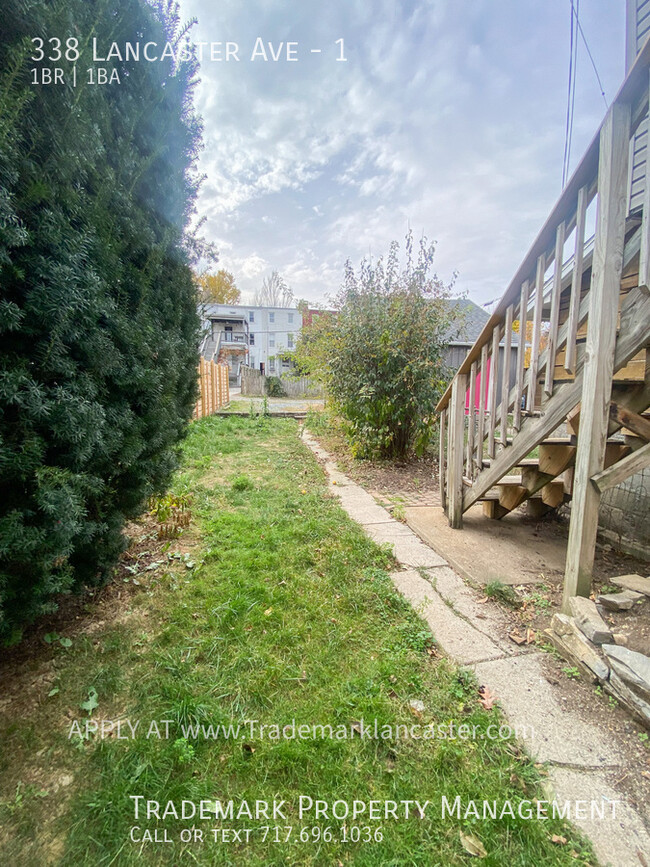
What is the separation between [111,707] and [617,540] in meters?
3.55

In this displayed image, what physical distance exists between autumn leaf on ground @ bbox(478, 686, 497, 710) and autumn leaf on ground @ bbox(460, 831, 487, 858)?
466mm

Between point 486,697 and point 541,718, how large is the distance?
0.62ft

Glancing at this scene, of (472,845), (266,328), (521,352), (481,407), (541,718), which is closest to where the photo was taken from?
(472,845)

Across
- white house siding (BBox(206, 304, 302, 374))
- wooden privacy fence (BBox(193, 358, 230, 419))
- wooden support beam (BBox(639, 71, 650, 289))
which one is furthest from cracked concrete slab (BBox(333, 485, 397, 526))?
white house siding (BBox(206, 304, 302, 374))

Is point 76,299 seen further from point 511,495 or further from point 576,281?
point 511,495

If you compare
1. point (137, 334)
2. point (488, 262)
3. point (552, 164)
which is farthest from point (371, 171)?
point (137, 334)

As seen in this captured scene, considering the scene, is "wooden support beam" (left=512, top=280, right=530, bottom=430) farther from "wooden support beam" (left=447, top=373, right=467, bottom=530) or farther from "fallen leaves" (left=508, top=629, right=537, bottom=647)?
"fallen leaves" (left=508, top=629, right=537, bottom=647)

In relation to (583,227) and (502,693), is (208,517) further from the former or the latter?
(583,227)

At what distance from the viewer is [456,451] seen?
9.93 ft

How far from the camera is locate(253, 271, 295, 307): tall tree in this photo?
3083 cm

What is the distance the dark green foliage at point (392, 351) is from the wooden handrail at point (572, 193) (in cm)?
212

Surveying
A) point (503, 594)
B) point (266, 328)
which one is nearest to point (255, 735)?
point (503, 594)

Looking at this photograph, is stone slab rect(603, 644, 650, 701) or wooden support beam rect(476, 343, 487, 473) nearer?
stone slab rect(603, 644, 650, 701)

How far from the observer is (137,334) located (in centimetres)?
152
